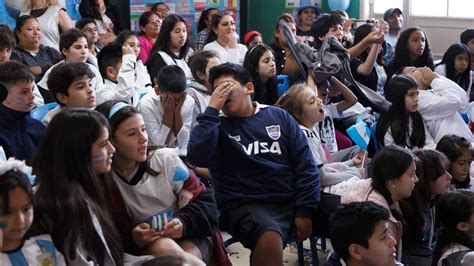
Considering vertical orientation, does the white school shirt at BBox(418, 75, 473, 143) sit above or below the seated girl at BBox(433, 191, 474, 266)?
above

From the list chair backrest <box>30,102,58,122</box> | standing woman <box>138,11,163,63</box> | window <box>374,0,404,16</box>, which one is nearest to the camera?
chair backrest <box>30,102,58,122</box>

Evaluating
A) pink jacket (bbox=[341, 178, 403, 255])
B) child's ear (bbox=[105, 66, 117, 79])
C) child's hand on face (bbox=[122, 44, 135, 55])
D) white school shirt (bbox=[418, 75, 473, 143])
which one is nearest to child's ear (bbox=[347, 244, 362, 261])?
pink jacket (bbox=[341, 178, 403, 255])

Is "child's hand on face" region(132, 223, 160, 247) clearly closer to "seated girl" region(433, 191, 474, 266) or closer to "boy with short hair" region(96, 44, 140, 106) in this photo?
"seated girl" region(433, 191, 474, 266)

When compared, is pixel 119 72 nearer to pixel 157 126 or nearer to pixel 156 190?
pixel 157 126

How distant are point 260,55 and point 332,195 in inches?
56.9

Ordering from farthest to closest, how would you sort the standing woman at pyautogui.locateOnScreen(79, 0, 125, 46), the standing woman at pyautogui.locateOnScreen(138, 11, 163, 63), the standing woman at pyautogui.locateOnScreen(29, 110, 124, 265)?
the standing woman at pyautogui.locateOnScreen(79, 0, 125, 46) → the standing woman at pyautogui.locateOnScreen(138, 11, 163, 63) → the standing woman at pyautogui.locateOnScreen(29, 110, 124, 265)

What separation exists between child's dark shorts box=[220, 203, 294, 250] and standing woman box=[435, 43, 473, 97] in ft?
7.86

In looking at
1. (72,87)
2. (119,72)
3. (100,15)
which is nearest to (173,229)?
(72,87)

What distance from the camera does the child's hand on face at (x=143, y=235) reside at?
86.4 inches

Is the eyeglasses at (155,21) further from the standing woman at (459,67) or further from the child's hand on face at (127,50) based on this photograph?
the standing woman at (459,67)

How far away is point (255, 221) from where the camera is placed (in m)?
2.68

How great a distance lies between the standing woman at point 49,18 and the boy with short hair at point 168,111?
1.88 meters

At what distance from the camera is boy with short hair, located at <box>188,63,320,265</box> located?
2.71 meters

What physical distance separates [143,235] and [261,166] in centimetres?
74
